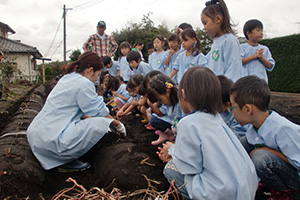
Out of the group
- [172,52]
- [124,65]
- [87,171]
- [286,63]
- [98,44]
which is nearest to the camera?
[87,171]

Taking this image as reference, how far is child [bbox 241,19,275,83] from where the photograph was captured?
3621 millimetres

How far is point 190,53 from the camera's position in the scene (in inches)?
158

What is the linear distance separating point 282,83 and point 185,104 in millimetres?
11194

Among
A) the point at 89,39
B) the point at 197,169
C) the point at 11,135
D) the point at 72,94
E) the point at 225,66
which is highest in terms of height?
the point at 89,39

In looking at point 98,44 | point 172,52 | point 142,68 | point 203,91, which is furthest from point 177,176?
point 98,44

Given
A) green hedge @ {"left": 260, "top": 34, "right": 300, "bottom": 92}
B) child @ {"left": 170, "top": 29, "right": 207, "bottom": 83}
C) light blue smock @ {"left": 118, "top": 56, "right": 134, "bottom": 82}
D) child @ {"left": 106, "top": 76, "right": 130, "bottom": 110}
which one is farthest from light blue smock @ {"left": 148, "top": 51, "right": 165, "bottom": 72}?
green hedge @ {"left": 260, "top": 34, "right": 300, "bottom": 92}

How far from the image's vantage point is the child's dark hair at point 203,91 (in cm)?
165

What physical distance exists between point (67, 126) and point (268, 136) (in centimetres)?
194

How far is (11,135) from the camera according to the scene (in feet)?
10.4

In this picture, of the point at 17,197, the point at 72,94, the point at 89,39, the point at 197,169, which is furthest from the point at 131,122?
the point at 89,39

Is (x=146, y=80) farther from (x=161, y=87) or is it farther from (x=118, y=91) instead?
(x=118, y=91)

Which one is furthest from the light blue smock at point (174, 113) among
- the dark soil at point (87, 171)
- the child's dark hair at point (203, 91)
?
the child's dark hair at point (203, 91)

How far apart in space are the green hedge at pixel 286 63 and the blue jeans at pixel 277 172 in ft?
33.3

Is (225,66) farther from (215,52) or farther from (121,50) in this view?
(121,50)
